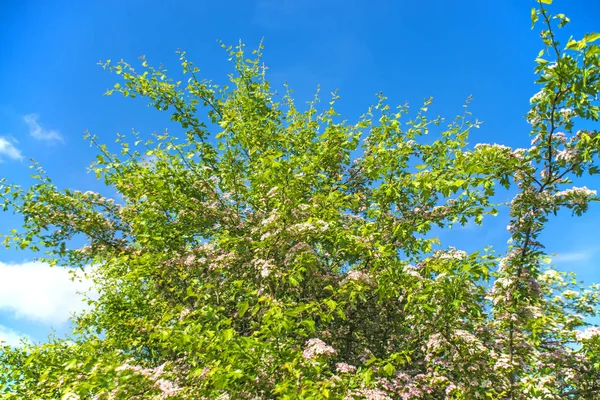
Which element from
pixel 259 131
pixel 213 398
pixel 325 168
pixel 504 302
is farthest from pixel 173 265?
pixel 504 302

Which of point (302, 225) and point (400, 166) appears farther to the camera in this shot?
point (400, 166)

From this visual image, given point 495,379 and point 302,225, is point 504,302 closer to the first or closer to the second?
point 495,379

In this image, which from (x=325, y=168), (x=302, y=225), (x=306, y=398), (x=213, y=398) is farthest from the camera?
(x=325, y=168)

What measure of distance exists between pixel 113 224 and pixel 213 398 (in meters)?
6.74

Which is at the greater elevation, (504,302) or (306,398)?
(504,302)

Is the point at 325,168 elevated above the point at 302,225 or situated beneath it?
elevated above

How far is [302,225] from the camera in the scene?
6785mm

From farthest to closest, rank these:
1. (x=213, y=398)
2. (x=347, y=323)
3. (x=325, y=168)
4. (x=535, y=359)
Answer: (x=325, y=168)
(x=347, y=323)
(x=535, y=359)
(x=213, y=398)

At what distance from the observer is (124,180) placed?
9711mm

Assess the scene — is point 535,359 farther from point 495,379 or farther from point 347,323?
point 347,323

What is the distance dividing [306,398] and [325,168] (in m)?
6.74

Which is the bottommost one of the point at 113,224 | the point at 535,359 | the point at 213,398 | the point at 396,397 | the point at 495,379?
the point at 213,398

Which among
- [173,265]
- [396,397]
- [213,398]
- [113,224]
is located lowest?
[213,398]

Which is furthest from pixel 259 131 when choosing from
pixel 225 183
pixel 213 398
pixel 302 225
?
pixel 213 398
